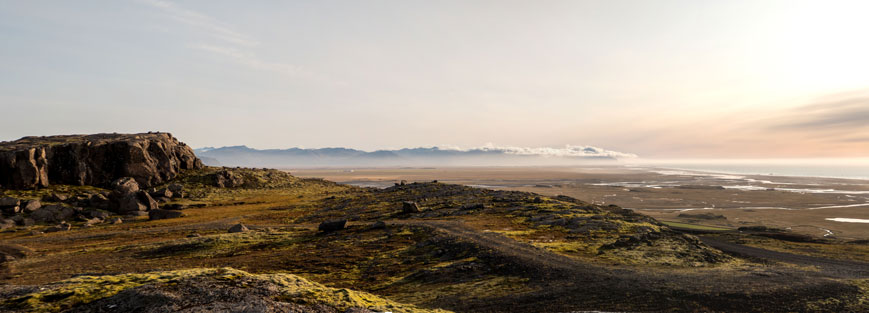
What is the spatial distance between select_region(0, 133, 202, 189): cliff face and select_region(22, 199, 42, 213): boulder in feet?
57.2

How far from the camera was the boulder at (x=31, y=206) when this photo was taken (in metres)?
53.2

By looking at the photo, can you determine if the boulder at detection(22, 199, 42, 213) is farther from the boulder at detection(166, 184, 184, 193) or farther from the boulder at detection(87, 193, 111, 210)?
the boulder at detection(166, 184, 184, 193)

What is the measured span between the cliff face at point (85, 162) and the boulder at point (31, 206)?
57.2ft

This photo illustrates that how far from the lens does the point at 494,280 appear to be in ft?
71.6

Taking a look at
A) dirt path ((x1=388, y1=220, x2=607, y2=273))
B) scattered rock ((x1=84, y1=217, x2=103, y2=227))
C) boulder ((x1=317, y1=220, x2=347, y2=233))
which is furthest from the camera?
scattered rock ((x1=84, y1=217, x2=103, y2=227))

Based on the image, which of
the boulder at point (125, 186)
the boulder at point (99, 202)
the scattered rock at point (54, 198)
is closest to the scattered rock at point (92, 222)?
the boulder at point (125, 186)

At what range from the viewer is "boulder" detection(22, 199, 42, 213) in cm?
5319

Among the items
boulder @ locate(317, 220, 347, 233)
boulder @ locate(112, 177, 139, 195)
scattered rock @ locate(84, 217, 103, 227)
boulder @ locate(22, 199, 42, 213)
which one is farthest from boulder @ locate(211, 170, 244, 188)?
boulder @ locate(317, 220, 347, 233)

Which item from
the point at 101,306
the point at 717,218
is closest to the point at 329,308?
the point at 101,306

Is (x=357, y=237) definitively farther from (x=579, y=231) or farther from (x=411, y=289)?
(x=579, y=231)

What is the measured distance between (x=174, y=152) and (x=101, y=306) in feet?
354

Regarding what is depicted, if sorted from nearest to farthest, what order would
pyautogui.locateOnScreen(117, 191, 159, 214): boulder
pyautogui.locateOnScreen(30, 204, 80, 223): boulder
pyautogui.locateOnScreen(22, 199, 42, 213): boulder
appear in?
pyautogui.locateOnScreen(30, 204, 80, 223): boulder
pyautogui.locateOnScreen(22, 199, 42, 213): boulder
pyautogui.locateOnScreen(117, 191, 159, 214): boulder

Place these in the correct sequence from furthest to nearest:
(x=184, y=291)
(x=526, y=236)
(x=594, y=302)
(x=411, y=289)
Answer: (x=526, y=236) → (x=411, y=289) → (x=594, y=302) → (x=184, y=291)

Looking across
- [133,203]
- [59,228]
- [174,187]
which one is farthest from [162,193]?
[59,228]
